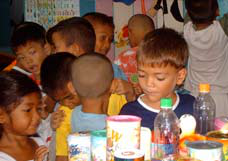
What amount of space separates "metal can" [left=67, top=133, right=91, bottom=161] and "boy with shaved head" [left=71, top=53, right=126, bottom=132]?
12.9 inches

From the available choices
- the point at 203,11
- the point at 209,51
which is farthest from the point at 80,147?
the point at 203,11

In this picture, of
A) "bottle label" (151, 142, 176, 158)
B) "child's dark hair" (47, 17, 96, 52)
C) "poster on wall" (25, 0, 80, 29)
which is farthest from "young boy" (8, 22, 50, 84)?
"bottle label" (151, 142, 176, 158)

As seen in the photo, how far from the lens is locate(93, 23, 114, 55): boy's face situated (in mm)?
2662

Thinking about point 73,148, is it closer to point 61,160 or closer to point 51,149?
point 61,160

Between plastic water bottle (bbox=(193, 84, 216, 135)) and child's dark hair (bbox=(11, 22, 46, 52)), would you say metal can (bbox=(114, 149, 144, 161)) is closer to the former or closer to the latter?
plastic water bottle (bbox=(193, 84, 216, 135))

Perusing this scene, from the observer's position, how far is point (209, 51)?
11.4 ft

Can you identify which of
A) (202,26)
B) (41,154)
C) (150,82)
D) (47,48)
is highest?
(202,26)

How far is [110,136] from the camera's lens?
110 cm

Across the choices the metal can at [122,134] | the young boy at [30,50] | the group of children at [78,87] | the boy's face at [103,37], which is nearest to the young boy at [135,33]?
the group of children at [78,87]

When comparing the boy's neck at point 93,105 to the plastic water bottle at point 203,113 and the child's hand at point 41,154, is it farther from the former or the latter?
the plastic water bottle at point 203,113

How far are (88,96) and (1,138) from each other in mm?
543

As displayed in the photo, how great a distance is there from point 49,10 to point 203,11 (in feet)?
6.11

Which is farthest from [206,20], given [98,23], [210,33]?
[98,23]

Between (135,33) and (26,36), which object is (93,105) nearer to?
(26,36)
